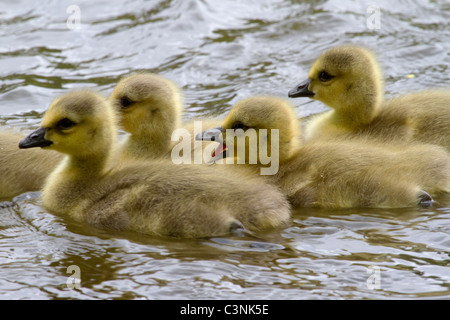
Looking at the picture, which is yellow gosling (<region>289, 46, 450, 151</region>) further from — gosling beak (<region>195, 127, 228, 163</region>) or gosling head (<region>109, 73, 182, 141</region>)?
gosling head (<region>109, 73, 182, 141</region>)

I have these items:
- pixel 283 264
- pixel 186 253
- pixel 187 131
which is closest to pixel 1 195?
pixel 187 131

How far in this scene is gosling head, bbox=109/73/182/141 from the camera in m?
5.87

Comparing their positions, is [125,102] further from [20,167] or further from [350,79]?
[350,79]

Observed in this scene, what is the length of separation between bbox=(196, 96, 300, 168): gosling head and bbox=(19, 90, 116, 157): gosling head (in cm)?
64

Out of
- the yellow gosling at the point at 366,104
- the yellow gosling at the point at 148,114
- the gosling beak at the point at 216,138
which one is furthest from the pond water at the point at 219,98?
the yellow gosling at the point at 148,114

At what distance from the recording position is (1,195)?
6.05 m

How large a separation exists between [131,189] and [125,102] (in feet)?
2.82

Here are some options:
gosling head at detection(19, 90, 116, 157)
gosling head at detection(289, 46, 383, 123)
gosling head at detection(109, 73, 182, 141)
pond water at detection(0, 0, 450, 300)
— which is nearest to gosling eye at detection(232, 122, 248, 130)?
gosling head at detection(109, 73, 182, 141)

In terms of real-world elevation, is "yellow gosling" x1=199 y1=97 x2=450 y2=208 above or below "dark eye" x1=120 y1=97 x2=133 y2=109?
below

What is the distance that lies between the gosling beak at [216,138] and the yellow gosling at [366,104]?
842 millimetres

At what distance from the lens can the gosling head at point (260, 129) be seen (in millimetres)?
5648

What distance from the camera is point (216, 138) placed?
5699 millimetres

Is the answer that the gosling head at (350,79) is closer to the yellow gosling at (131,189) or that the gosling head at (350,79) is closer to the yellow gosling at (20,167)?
the yellow gosling at (131,189)
